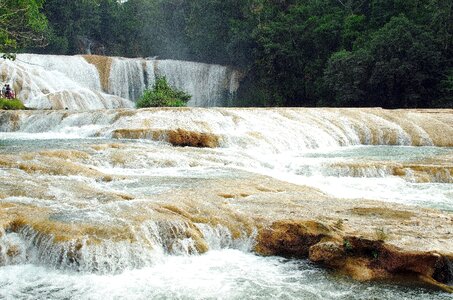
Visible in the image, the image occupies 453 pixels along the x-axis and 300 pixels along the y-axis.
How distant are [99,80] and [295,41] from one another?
535 inches

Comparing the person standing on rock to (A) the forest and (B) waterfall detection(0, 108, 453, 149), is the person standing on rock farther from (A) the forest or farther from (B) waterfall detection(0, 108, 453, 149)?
(B) waterfall detection(0, 108, 453, 149)

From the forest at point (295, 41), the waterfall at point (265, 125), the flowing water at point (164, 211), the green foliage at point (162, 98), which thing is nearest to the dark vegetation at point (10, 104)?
the forest at point (295, 41)

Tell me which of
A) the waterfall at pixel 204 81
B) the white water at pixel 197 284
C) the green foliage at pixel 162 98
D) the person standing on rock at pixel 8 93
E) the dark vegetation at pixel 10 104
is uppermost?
the waterfall at pixel 204 81

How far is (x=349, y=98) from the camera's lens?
102ft

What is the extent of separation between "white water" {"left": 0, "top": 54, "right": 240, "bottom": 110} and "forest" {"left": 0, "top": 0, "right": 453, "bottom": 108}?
5.17 feet

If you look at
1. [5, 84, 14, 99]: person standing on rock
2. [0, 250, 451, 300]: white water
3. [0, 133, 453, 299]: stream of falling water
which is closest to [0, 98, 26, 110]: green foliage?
[5, 84, 14, 99]: person standing on rock

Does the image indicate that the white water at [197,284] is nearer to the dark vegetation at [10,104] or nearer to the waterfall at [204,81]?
the dark vegetation at [10,104]

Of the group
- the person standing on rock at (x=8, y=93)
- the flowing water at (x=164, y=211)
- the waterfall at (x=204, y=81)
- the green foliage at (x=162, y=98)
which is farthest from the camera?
the waterfall at (x=204, y=81)

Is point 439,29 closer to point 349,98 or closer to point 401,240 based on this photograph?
point 349,98

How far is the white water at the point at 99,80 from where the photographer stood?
1042 inches

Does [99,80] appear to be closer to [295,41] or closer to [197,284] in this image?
[295,41]

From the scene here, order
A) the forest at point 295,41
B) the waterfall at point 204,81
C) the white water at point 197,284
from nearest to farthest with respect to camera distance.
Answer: the white water at point 197,284 → the forest at point 295,41 → the waterfall at point 204,81

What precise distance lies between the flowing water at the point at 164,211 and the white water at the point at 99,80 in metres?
10.1

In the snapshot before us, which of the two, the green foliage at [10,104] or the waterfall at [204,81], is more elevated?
the waterfall at [204,81]
